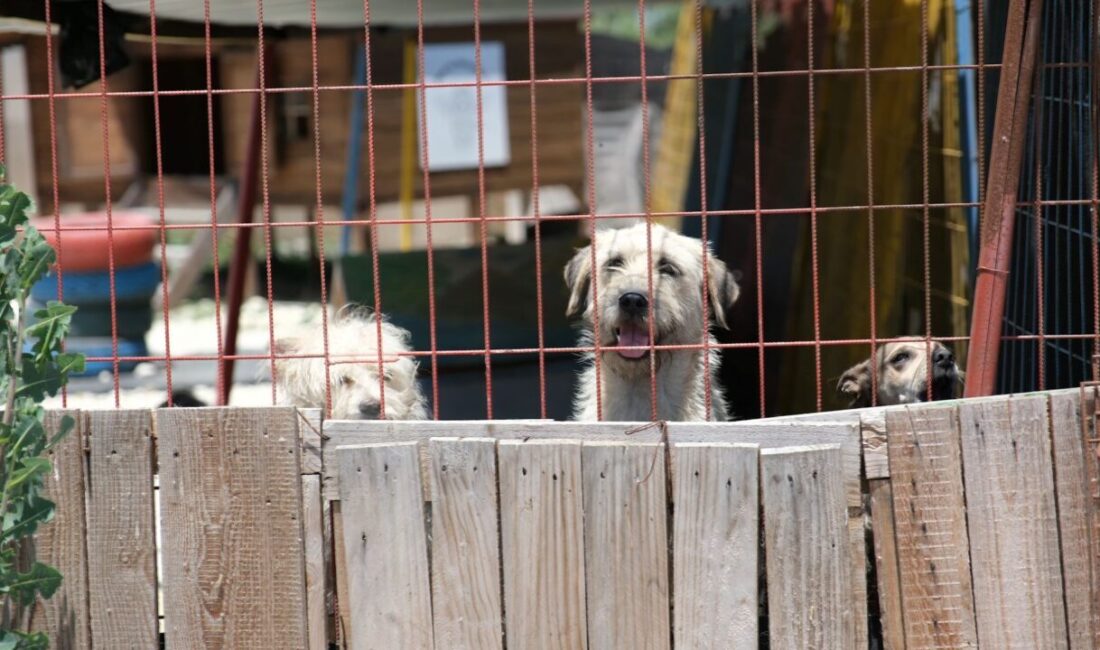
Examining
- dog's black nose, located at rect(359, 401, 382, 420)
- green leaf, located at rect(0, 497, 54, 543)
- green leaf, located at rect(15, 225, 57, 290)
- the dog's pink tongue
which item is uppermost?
green leaf, located at rect(15, 225, 57, 290)

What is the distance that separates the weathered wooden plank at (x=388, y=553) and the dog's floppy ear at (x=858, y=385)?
2.75 m

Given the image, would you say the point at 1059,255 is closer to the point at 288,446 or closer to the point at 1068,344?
the point at 1068,344

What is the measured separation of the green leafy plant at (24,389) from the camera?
3854 mm

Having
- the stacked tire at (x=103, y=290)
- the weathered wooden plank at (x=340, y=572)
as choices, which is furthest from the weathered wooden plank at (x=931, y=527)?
the stacked tire at (x=103, y=290)

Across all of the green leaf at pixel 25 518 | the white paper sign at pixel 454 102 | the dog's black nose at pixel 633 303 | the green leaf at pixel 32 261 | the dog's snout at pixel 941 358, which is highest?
the white paper sign at pixel 454 102

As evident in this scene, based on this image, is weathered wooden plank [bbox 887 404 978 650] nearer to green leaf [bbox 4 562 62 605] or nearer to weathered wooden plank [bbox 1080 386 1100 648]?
weathered wooden plank [bbox 1080 386 1100 648]

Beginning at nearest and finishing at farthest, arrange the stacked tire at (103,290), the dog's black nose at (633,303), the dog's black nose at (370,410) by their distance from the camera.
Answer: the dog's black nose at (633,303) → the dog's black nose at (370,410) → the stacked tire at (103,290)

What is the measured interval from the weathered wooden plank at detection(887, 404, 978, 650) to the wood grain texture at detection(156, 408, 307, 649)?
1.82 m

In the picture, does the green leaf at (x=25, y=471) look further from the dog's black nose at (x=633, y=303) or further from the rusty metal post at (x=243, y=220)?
the rusty metal post at (x=243, y=220)

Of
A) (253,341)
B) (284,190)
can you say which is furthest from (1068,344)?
(284,190)

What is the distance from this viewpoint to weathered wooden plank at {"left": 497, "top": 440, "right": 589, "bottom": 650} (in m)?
4.02

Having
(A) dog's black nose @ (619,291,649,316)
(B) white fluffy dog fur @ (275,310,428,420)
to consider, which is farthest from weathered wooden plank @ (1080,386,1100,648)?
(B) white fluffy dog fur @ (275,310,428,420)

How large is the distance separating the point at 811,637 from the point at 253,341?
10999 millimetres

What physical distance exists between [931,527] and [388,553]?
162 cm
